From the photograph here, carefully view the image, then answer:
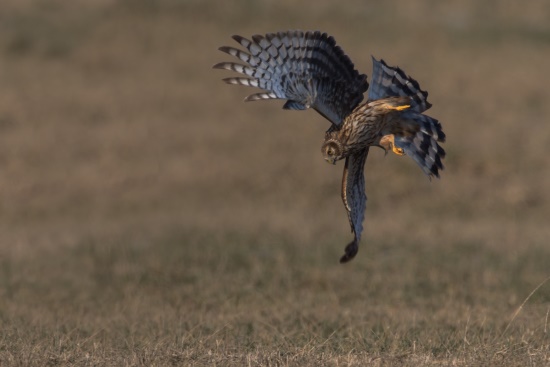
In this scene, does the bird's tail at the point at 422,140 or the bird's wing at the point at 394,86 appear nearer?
the bird's tail at the point at 422,140

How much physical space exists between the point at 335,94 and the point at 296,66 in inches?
14.1

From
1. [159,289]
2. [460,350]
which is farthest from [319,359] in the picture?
[159,289]

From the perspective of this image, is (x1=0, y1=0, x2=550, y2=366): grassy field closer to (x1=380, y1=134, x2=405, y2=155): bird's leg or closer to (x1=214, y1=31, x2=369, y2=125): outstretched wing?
(x1=380, y1=134, x2=405, y2=155): bird's leg

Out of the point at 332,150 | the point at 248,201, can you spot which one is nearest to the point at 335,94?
the point at 332,150

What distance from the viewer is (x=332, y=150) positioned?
7.95 meters

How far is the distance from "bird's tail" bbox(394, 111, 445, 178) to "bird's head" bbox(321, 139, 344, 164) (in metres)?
0.41

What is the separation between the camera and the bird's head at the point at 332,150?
7.94 metres

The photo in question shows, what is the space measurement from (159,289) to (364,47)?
15054 mm

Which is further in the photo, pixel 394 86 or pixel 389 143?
pixel 394 86

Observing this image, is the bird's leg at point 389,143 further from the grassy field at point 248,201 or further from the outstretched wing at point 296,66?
the grassy field at point 248,201

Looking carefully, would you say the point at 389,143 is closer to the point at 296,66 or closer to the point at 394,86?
the point at 394,86

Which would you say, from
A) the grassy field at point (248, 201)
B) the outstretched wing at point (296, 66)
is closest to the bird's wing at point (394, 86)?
the outstretched wing at point (296, 66)

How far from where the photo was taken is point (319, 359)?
6734mm

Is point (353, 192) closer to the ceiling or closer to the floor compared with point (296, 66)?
closer to the floor
